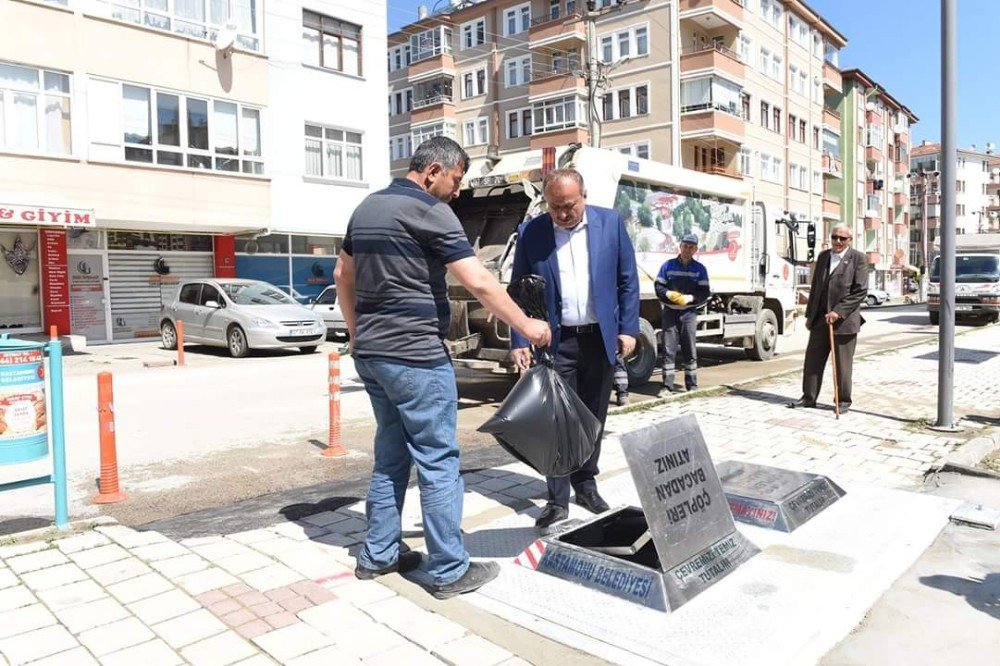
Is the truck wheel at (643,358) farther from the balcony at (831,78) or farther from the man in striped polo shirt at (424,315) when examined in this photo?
the balcony at (831,78)

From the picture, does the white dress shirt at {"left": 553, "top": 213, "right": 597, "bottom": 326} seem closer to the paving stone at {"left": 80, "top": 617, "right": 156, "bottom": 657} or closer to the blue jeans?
the blue jeans

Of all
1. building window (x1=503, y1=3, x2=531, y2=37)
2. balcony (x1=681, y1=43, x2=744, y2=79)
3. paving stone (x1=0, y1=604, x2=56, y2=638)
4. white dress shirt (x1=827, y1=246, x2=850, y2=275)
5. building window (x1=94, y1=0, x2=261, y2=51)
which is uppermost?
building window (x1=503, y1=3, x2=531, y2=37)

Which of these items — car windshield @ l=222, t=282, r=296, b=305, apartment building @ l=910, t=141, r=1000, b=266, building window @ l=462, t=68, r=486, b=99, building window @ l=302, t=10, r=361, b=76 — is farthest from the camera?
apartment building @ l=910, t=141, r=1000, b=266

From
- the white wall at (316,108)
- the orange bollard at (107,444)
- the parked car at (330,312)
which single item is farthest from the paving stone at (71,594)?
the white wall at (316,108)

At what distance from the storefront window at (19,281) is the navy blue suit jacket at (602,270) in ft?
60.8

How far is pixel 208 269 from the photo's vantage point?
73.5 ft

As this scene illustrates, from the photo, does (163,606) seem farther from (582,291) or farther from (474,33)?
(474,33)

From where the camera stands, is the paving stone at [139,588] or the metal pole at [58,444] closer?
the paving stone at [139,588]

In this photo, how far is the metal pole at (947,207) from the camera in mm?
6930

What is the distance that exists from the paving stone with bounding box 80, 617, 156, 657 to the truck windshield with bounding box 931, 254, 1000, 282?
2441 cm

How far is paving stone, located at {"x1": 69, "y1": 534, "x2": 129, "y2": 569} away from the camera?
3.88 meters

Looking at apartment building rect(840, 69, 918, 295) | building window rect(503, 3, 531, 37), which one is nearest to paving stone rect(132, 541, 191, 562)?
building window rect(503, 3, 531, 37)

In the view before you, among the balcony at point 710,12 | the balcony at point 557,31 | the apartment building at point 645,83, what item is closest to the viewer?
the balcony at point 710,12

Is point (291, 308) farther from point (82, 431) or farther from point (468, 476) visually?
point (468, 476)
